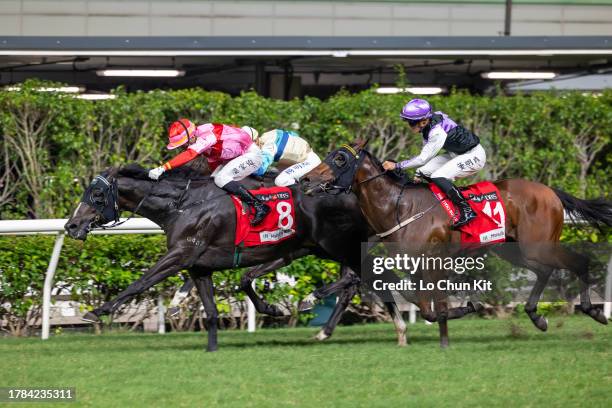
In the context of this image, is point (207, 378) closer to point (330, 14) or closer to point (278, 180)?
point (278, 180)

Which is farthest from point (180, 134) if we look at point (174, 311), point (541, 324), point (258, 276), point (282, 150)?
point (541, 324)

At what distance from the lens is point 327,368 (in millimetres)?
7094

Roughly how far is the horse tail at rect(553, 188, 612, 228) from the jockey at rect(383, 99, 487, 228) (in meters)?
0.79

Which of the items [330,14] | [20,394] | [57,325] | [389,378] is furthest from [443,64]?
[20,394]

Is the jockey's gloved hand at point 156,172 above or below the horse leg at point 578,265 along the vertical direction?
above

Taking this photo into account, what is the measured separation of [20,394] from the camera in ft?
20.5

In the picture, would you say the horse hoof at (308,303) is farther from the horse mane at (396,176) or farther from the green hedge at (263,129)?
the green hedge at (263,129)

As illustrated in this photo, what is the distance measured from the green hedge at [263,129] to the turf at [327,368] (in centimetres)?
271

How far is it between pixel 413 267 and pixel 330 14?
32.9 feet

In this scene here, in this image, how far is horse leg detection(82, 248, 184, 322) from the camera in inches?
315

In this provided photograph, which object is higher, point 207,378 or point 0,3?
point 0,3

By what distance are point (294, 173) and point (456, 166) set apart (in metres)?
1.30

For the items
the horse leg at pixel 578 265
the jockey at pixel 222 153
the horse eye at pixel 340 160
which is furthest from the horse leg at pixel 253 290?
the horse leg at pixel 578 265

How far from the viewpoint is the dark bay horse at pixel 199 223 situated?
27.3ft
